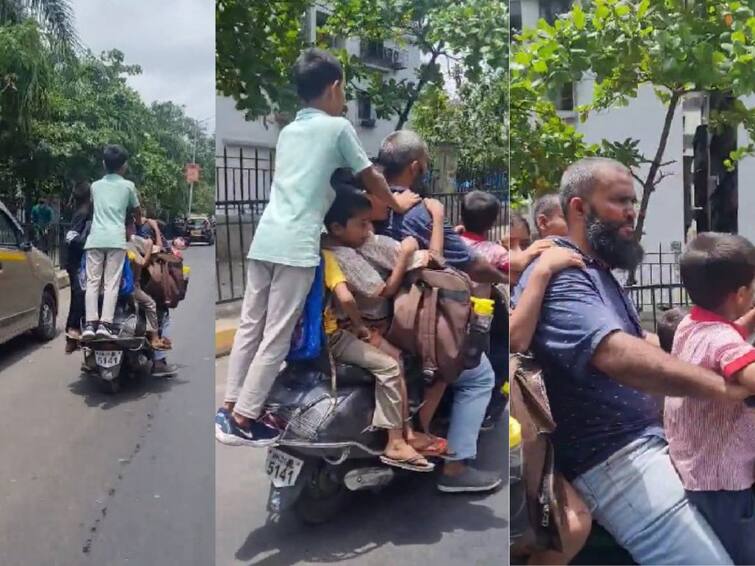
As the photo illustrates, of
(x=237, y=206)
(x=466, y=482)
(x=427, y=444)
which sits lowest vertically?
(x=466, y=482)

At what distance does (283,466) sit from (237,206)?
71 centimetres

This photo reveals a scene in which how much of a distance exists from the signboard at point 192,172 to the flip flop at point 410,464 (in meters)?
0.94

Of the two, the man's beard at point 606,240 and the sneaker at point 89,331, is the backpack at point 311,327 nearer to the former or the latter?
the sneaker at point 89,331

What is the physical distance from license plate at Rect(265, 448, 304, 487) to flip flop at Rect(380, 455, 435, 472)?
0.23 meters

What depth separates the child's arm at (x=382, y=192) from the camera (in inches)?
80.3

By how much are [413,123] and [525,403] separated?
2.71 feet

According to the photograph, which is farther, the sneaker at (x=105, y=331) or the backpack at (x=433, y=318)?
the sneaker at (x=105, y=331)

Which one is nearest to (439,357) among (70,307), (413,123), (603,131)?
(413,123)

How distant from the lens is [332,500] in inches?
82.7

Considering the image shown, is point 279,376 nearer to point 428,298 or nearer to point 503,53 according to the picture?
point 428,298

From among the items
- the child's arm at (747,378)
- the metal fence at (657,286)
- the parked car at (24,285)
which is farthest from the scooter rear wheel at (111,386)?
the child's arm at (747,378)

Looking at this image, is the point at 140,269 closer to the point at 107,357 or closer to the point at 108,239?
the point at 108,239

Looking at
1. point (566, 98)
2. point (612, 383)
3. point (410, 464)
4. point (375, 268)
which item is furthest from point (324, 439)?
point (566, 98)

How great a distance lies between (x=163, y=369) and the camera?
2.25 metres
